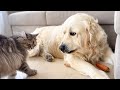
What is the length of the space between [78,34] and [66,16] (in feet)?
0.79

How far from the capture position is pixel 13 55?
3.11 feet

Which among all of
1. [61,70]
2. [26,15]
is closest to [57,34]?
[26,15]

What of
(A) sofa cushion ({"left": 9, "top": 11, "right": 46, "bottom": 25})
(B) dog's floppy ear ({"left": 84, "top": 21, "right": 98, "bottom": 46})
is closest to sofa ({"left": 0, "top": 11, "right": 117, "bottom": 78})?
(A) sofa cushion ({"left": 9, "top": 11, "right": 46, "bottom": 25})

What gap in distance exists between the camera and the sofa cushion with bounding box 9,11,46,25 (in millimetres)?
1184

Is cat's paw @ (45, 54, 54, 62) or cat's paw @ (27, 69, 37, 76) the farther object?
cat's paw @ (45, 54, 54, 62)

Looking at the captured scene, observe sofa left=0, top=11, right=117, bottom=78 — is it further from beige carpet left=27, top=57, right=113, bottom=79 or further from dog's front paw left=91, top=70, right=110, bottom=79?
beige carpet left=27, top=57, right=113, bottom=79

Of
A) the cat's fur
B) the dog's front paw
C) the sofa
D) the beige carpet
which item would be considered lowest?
the dog's front paw

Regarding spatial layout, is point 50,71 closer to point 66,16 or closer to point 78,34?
point 78,34

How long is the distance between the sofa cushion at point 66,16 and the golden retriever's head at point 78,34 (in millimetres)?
143

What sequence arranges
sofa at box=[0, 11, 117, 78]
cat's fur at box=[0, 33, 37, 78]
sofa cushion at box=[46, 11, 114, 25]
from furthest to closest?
1. sofa cushion at box=[46, 11, 114, 25]
2. sofa at box=[0, 11, 117, 78]
3. cat's fur at box=[0, 33, 37, 78]

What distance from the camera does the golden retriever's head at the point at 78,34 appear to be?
114 cm

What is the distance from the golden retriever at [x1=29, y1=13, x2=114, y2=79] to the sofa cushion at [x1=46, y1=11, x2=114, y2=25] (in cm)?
9

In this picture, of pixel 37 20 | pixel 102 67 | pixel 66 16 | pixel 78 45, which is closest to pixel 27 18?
pixel 37 20
